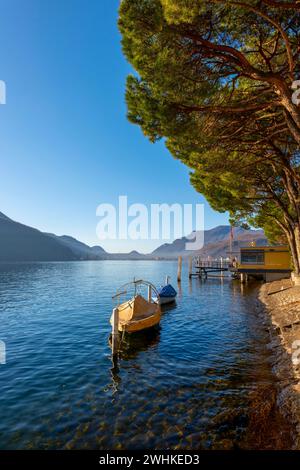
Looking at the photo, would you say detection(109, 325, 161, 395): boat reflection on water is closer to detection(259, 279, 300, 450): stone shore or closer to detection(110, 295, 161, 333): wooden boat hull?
detection(110, 295, 161, 333): wooden boat hull

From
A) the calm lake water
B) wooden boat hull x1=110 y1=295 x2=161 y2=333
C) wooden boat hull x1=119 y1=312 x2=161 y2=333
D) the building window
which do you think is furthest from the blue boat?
the building window

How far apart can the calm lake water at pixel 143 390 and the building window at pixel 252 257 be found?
27186 millimetres

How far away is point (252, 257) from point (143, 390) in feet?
125

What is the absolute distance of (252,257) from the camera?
43.2 meters

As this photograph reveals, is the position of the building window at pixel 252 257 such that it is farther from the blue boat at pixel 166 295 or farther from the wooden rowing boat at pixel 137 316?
the wooden rowing boat at pixel 137 316

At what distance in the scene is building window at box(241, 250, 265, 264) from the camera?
139 ft

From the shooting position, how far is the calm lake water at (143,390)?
678 cm

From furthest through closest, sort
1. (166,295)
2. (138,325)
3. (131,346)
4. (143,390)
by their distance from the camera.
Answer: (166,295) < (138,325) < (131,346) < (143,390)

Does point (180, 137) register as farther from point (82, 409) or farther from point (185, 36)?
point (82, 409)

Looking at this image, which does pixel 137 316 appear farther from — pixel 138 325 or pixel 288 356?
pixel 288 356

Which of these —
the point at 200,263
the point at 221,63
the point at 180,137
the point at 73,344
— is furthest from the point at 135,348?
the point at 200,263

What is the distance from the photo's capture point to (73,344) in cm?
1513

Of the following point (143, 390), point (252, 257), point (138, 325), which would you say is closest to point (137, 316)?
point (138, 325)

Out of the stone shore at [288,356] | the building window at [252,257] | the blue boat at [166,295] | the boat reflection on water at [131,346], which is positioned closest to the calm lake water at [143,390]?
the boat reflection on water at [131,346]
